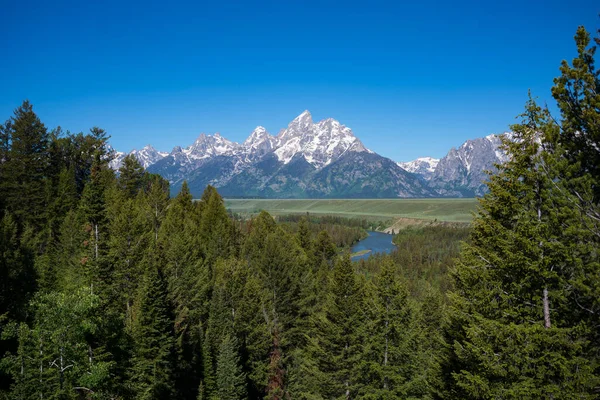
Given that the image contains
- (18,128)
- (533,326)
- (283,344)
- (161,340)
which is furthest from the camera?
(18,128)

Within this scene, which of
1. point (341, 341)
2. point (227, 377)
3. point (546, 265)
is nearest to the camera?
point (546, 265)

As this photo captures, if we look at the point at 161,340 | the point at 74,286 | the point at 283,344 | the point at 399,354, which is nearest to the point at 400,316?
the point at 399,354

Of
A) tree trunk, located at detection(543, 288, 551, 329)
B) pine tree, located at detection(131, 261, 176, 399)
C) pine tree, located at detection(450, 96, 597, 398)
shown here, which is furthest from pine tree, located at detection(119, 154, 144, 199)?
tree trunk, located at detection(543, 288, 551, 329)

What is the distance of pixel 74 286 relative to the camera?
2984 cm

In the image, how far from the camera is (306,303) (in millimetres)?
50438

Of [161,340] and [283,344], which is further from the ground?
[161,340]

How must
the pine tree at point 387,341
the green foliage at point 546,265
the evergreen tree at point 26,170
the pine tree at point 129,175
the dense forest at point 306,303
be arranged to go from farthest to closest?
the pine tree at point 129,175
the evergreen tree at point 26,170
the pine tree at point 387,341
the dense forest at point 306,303
the green foliage at point 546,265

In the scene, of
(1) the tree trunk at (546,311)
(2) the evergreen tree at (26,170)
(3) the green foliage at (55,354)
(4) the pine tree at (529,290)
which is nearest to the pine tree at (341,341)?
(4) the pine tree at (529,290)

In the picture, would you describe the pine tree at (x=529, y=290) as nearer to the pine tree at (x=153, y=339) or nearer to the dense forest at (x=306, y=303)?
the dense forest at (x=306, y=303)

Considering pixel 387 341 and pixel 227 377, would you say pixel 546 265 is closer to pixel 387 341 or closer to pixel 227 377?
pixel 387 341

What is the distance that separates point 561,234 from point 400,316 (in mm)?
14784

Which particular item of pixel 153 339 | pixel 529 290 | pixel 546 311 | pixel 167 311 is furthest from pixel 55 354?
pixel 546 311

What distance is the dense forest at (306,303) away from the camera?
1264cm

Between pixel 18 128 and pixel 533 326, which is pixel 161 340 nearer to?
pixel 533 326
